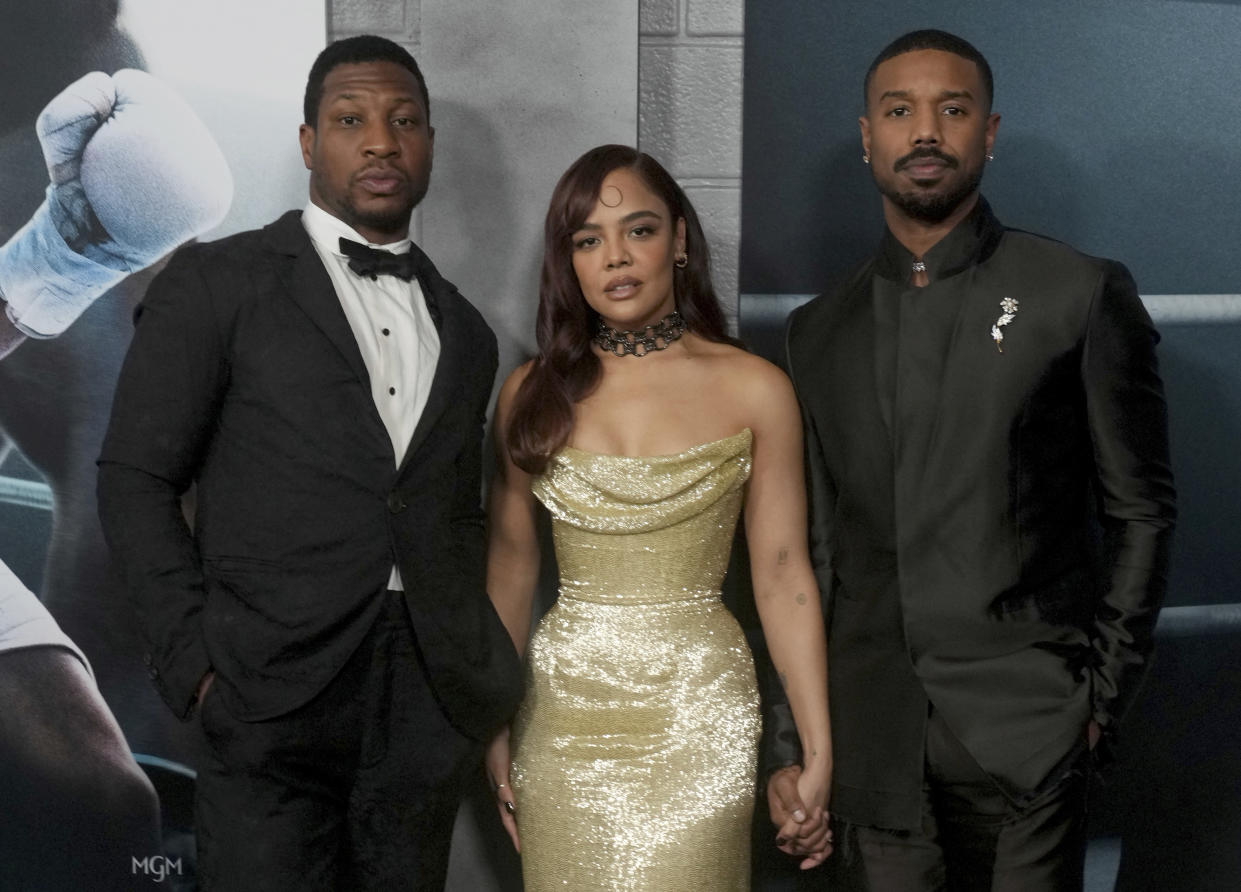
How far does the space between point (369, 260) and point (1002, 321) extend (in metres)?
1.10

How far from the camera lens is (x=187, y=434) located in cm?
209

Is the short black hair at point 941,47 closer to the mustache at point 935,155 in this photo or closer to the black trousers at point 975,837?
the mustache at point 935,155

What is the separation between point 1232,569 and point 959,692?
1.43 m

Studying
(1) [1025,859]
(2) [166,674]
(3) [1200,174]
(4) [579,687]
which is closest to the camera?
(2) [166,674]

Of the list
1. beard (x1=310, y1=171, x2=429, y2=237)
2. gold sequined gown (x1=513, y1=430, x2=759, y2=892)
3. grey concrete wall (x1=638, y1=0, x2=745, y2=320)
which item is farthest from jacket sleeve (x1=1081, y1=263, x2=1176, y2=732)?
beard (x1=310, y1=171, x2=429, y2=237)

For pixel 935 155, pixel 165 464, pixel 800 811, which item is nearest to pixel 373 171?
pixel 165 464

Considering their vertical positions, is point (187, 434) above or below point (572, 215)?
below

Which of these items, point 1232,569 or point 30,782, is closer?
point 30,782

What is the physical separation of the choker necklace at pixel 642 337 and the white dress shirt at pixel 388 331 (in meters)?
0.38

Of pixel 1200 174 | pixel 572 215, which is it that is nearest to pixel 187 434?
pixel 572 215

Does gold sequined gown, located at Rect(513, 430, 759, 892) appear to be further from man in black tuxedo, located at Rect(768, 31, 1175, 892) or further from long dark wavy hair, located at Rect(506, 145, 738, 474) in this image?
man in black tuxedo, located at Rect(768, 31, 1175, 892)

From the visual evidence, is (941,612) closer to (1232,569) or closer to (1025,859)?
(1025,859)

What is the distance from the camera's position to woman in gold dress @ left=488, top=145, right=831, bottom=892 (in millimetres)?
2385

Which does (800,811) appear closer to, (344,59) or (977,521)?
(977,521)
